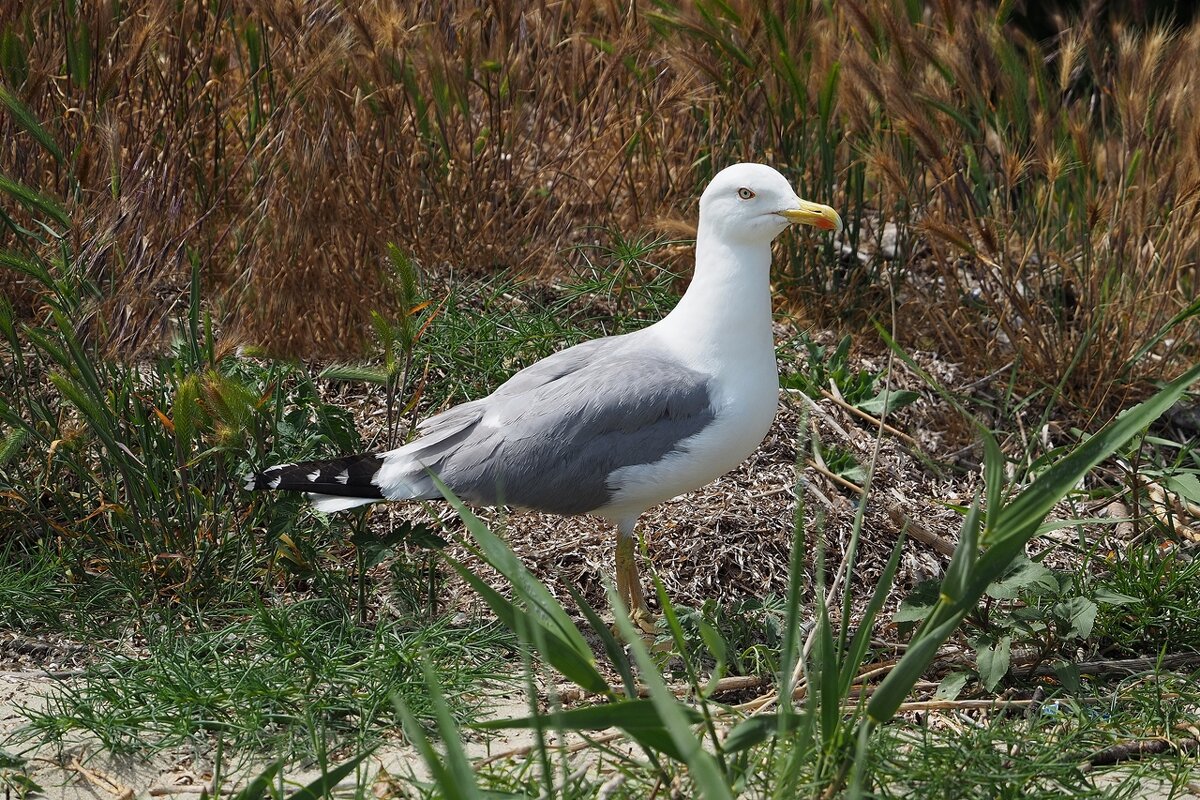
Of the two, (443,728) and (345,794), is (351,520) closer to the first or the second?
(345,794)

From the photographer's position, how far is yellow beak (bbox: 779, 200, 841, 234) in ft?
10.7

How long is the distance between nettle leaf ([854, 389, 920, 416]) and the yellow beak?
825 mm

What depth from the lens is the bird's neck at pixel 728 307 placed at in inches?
129

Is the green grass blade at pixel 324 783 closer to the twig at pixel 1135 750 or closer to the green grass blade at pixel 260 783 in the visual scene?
the green grass blade at pixel 260 783

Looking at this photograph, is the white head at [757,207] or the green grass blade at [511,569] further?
the white head at [757,207]

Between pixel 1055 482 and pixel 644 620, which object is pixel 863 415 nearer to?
pixel 644 620

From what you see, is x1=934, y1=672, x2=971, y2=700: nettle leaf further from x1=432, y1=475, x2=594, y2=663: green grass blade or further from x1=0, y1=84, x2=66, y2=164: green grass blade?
x1=0, y1=84, x2=66, y2=164: green grass blade

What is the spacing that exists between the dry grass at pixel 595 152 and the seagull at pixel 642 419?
0.84 metres

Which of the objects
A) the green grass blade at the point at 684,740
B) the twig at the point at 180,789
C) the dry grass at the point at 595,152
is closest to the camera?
the green grass blade at the point at 684,740

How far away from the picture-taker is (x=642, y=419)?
321 cm

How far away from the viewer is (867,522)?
3.84 m

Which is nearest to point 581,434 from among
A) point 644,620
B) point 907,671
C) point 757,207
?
point 644,620

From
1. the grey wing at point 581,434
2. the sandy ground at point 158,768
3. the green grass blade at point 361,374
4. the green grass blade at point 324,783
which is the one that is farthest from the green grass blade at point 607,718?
the green grass blade at point 361,374

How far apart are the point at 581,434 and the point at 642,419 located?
154 millimetres
